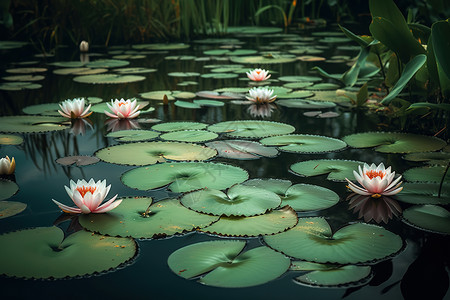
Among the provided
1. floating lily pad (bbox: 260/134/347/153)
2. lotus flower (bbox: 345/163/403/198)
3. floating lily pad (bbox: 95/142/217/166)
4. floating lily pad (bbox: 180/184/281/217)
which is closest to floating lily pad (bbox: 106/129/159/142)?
floating lily pad (bbox: 95/142/217/166)

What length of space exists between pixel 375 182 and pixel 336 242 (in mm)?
388

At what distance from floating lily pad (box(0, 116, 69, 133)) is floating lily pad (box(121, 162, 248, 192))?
2.86ft

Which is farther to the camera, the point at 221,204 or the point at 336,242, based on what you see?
the point at 221,204

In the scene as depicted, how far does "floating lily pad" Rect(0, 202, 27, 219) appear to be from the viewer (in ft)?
5.33

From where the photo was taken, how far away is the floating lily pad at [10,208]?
163cm

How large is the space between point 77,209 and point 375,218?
3.07 feet

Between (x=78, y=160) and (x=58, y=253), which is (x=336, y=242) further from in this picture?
(x=78, y=160)

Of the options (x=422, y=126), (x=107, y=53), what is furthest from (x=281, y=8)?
(x=422, y=126)

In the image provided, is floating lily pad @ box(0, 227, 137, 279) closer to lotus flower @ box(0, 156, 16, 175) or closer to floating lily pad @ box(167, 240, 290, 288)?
floating lily pad @ box(167, 240, 290, 288)

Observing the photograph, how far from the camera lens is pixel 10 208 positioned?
1.67m

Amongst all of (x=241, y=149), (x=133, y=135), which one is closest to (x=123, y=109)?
(x=133, y=135)

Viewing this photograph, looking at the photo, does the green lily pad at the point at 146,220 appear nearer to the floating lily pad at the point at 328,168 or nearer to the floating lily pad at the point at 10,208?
the floating lily pad at the point at 10,208

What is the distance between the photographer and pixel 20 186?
6.19ft

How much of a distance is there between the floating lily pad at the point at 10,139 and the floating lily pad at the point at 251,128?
0.92m
